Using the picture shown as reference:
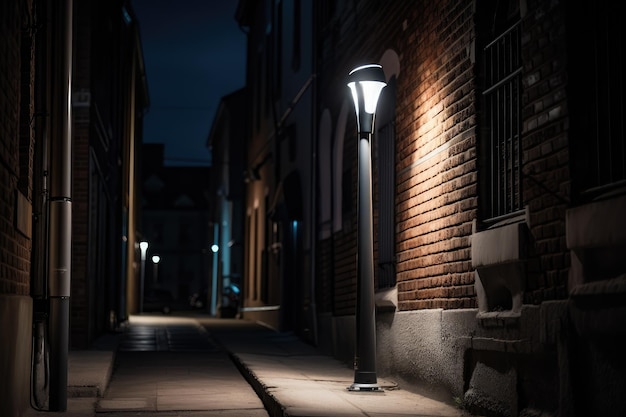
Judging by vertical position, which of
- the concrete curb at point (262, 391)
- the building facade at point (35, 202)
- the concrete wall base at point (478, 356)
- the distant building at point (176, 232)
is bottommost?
the concrete curb at point (262, 391)

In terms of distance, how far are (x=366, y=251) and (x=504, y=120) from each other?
2175 mm

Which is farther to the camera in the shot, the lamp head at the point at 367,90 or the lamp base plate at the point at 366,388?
the lamp head at the point at 367,90

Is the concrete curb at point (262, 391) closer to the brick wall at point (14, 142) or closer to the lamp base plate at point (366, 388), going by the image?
the lamp base plate at point (366, 388)

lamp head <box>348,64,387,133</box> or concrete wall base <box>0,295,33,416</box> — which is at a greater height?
lamp head <box>348,64,387,133</box>

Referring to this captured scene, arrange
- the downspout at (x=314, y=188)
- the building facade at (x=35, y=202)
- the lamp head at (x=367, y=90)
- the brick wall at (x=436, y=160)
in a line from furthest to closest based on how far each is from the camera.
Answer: the downspout at (x=314, y=188) → the lamp head at (x=367, y=90) → the brick wall at (x=436, y=160) → the building facade at (x=35, y=202)

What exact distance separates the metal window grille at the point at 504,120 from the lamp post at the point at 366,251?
149 cm

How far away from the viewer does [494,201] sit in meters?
7.91

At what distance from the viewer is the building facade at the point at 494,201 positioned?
598 cm

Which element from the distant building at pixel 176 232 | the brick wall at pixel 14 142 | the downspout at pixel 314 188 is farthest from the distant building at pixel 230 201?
the distant building at pixel 176 232

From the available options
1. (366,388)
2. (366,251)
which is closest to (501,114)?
(366,251)

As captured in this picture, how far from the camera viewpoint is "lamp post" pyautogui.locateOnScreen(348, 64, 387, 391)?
9.30 metres

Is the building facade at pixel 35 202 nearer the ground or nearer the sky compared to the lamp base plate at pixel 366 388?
nearer the sky

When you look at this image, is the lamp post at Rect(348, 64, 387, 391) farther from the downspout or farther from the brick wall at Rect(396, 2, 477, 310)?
the downspout

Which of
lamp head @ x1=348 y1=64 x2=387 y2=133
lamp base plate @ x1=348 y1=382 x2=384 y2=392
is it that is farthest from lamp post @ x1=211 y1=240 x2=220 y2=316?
lamp head @ x1=348 y1=64 x2=387 y2=133
